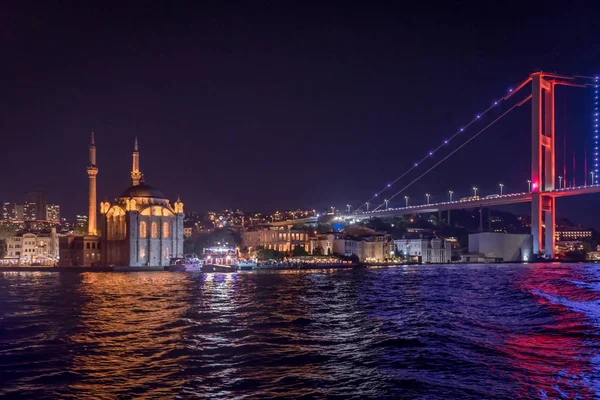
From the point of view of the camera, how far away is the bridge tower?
2015 inches

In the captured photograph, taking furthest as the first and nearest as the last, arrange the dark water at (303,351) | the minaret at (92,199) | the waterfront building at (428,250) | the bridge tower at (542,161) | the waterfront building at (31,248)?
the waterfront building at (428,250) < the waterfront building at (31,248) < the minaret at (92,199) < the bridge tower at (542,161) < the dark water at (303,351)

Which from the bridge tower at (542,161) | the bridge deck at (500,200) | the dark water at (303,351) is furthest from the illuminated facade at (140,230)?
the dark water at (303,351)

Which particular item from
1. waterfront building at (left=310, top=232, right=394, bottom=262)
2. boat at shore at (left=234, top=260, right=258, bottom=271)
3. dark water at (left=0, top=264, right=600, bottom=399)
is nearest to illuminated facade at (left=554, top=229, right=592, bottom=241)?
waterfront building at (left=310, top=232, right=394, bottom=262)

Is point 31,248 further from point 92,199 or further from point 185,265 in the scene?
point 185,265

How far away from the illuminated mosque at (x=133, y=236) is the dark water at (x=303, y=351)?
3625cm

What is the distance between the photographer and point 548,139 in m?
53.6

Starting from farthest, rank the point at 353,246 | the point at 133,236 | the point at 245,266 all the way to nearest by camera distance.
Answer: the point at 353,246 → the point at 245,266 → the point at 133,236

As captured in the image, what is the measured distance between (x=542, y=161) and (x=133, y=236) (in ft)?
119

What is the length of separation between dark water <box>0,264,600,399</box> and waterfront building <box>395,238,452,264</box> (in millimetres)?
60963

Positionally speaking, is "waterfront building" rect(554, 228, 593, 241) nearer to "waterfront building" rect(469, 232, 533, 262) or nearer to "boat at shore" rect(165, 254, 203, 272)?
"waterfront building" rect(469, 232, 533, 262)

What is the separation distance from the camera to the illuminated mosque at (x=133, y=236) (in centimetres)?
5266

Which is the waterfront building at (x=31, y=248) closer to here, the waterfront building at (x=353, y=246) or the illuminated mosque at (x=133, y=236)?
the illuminated mosque at (x=133, y=236)

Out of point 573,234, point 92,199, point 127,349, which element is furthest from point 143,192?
point 573,234

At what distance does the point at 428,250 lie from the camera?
255 feet
